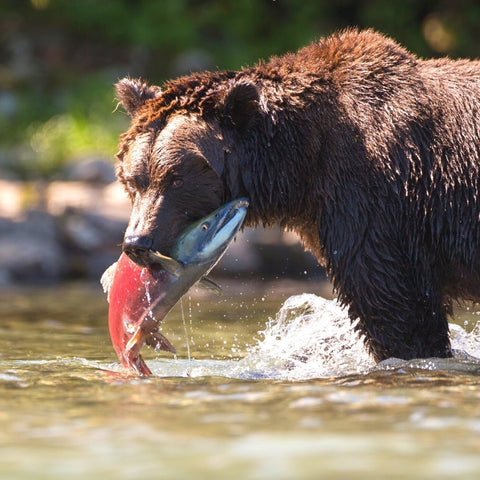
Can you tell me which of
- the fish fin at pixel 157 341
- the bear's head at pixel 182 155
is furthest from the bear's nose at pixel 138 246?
the fish fin at pixel 157 341

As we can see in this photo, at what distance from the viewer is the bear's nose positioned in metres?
5.19

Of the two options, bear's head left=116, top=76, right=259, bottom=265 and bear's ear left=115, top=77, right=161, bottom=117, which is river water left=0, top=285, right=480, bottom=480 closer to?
bear's head left=116, top=76, right=259, bottom=265

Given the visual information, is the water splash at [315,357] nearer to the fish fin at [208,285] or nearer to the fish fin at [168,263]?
the fish fin at [208,285]

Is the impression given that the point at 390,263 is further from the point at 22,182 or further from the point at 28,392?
the point at 22,182

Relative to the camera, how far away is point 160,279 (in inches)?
212

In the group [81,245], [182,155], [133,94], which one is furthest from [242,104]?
[81,245]

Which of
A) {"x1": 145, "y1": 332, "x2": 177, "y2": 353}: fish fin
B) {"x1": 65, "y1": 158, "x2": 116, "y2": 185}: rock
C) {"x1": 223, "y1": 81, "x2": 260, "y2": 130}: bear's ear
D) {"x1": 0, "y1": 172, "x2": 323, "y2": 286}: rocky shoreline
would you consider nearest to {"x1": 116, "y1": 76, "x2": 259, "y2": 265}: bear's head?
{"x1": 223, "y1": 81, "x2": 260, "y2": 130}: bear's ear

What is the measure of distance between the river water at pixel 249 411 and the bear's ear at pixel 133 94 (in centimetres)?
146

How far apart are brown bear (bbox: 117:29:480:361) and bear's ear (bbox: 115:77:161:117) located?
0.14 m

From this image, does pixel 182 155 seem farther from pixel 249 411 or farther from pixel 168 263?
pixel 249 411

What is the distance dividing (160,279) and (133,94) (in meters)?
1.10

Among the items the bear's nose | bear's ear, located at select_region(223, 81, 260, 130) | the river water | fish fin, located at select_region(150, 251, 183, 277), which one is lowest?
the river water

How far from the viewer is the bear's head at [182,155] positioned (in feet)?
17.4

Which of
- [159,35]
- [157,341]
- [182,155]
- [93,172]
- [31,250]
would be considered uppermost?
[159,35]
